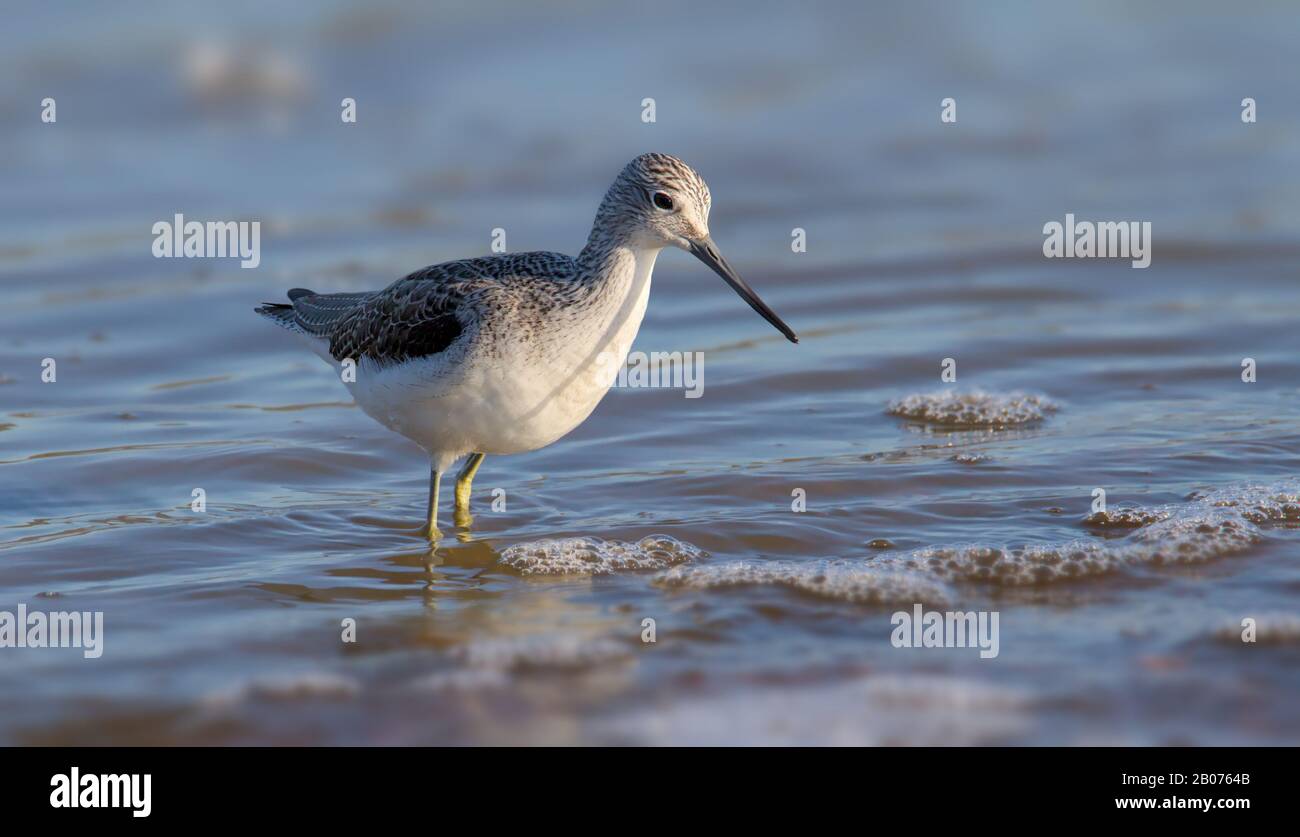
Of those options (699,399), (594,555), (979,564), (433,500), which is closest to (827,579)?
(979,564)

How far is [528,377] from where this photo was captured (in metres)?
6.80

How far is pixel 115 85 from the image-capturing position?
52.3 feet

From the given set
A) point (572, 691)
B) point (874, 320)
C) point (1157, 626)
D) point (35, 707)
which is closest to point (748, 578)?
point (572, 691)

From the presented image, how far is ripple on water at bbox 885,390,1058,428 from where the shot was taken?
358 inches

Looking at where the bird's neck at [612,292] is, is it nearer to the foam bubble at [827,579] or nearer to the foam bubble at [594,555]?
the foam bubble at [594,555]

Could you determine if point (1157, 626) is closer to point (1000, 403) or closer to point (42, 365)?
point (1000, 403)

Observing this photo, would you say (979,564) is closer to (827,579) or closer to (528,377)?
(827,579)

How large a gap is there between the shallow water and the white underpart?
615 millimetres

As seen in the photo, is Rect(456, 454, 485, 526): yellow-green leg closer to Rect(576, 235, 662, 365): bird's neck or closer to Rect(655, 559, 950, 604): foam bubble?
Rect(576, 235, 662, 365): bird's neck

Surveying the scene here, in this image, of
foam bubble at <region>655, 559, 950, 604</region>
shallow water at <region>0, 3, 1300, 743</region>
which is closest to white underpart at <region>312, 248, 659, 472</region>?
shallow water at <region>0, 3, 1300, 743</region>

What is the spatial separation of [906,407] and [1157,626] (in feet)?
11.6

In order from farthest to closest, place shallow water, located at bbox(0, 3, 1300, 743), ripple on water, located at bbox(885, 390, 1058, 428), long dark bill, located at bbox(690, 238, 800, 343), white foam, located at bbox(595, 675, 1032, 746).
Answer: ripple on water, located at bbox(885, 390, 1058, 428) → long dark bill, located at bbox(690, 238, 800, 343) → shallow water, located at bbox(0, 3, 1300, 743) → white foam, located at bbox(595, 675, 1032, 746)

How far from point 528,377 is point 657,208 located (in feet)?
3.32

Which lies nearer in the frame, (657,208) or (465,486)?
(657,208)
